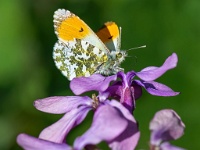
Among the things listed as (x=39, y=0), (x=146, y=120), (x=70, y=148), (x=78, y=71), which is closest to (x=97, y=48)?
(x=78, y=71)

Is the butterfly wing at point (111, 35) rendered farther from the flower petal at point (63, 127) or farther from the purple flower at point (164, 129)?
the purple flower at point (164, 129)

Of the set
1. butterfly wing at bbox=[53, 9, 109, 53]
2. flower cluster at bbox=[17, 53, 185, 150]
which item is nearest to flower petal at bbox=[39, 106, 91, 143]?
flower cluster at bbox=[17, 53, 185, 150]

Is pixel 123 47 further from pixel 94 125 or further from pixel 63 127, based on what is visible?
pixel 94 125

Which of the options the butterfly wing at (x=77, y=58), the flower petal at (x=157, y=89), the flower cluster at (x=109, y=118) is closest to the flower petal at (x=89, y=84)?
the flower cluster at (x=109, y=118)

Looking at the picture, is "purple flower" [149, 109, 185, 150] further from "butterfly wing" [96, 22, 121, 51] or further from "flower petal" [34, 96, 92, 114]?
"butterfly wing" [96, 22, 121, 51]

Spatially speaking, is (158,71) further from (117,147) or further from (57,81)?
(57,81)

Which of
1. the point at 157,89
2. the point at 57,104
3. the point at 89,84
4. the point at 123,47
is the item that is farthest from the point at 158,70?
the point at 123,47

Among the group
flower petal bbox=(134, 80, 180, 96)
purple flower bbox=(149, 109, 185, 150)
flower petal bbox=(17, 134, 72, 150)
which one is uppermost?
flower petal bbox=(17, 134, 72, 150)
